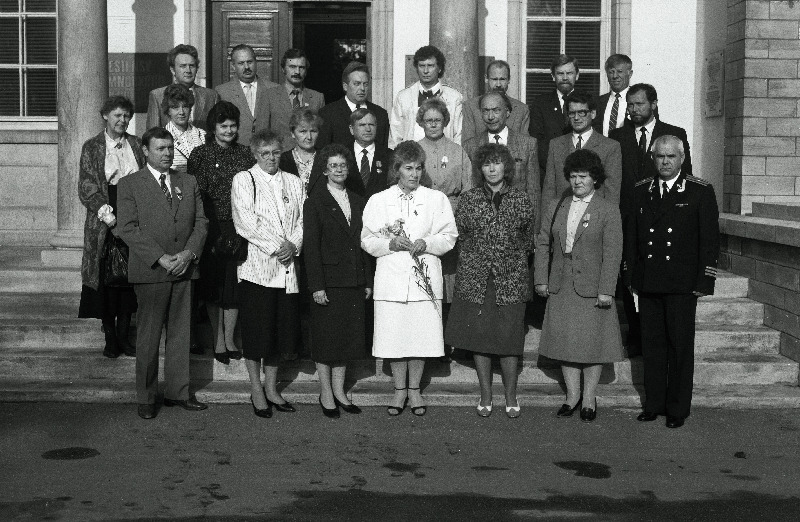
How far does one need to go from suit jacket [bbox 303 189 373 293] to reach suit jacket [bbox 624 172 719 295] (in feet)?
6.72

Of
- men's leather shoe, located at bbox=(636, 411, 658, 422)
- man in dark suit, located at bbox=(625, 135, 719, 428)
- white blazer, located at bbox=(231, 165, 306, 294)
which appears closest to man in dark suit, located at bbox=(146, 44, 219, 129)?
white blazer, located at bbox=(231, 165, 306, 294)

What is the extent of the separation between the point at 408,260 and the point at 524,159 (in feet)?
4.51

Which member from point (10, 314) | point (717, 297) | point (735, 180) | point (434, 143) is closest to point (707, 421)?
point (717, 297)

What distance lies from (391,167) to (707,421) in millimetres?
2871

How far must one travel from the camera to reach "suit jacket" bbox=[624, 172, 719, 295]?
8422 mm

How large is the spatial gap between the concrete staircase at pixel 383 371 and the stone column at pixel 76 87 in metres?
1.46

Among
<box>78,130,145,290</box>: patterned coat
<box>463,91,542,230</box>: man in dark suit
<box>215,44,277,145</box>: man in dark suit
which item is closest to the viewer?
<box>78,130,145,290</box>: patterned coat

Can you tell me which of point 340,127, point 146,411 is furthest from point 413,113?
point 146,411

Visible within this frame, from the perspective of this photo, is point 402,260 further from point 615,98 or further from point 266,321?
point 615,98

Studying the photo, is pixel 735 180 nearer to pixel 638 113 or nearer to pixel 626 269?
pixel 638 113

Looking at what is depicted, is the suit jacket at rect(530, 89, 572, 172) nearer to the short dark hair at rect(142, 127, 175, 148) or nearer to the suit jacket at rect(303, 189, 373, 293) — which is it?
the suit jacket at rect(303, 189, 373, 293)

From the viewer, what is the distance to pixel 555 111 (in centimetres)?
988

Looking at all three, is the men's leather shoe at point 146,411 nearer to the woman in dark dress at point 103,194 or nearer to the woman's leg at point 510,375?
the woman in dark dress at point 103,194

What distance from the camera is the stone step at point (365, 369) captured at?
9289 mm
